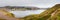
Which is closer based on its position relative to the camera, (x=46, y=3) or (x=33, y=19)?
(x=33, y=19)

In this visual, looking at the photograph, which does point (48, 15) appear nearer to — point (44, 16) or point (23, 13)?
point (44, 16)

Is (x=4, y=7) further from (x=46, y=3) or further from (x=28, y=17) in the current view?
(x=46, y=3)

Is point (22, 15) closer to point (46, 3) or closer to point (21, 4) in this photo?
point (21, 4)

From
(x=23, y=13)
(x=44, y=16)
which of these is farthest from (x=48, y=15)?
(x=23, y=13)

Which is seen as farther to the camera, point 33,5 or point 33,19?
point 33,5

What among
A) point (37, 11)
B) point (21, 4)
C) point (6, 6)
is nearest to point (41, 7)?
point (37, 11)

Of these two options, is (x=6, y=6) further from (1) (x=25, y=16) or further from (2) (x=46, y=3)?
(2) (x=46, y=3)

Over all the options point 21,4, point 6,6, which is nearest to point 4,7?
point 6,6
